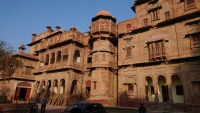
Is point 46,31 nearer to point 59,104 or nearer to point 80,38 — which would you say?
point 80,38

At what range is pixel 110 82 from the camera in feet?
78.3

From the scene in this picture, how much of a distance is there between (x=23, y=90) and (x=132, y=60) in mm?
25748

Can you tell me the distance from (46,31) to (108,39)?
17071mm

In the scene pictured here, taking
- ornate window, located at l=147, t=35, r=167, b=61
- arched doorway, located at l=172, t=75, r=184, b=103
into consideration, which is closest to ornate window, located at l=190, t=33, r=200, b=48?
ornate window, located at l=147, t=35, r=167, b=61

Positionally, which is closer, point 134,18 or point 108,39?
point 134,18

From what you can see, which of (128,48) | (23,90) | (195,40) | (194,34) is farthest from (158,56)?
(23,90)

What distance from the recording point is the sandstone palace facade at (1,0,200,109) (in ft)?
57.0

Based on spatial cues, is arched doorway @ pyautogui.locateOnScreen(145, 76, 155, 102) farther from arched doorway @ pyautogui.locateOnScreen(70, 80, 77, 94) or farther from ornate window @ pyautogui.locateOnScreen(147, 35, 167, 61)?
arched doorway @ pyautogui.locateOnScreen(70, 80, 77, 94)

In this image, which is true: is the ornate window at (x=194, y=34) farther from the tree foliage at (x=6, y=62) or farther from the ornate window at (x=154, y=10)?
the tree foliage at (x=6, y=62)

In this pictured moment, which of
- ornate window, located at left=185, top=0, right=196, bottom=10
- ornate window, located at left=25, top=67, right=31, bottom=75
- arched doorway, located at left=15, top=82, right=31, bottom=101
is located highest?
ornate window, located at left=185, top=0, right=196, bottom=10

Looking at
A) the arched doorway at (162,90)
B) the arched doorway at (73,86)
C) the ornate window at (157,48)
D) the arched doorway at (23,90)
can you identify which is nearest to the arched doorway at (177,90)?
the arched doorway at (162,90)

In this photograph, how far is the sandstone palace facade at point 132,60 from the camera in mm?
17359

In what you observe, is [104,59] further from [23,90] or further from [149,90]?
[23,90]

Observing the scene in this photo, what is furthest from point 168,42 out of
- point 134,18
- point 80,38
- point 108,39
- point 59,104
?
point 59,104
